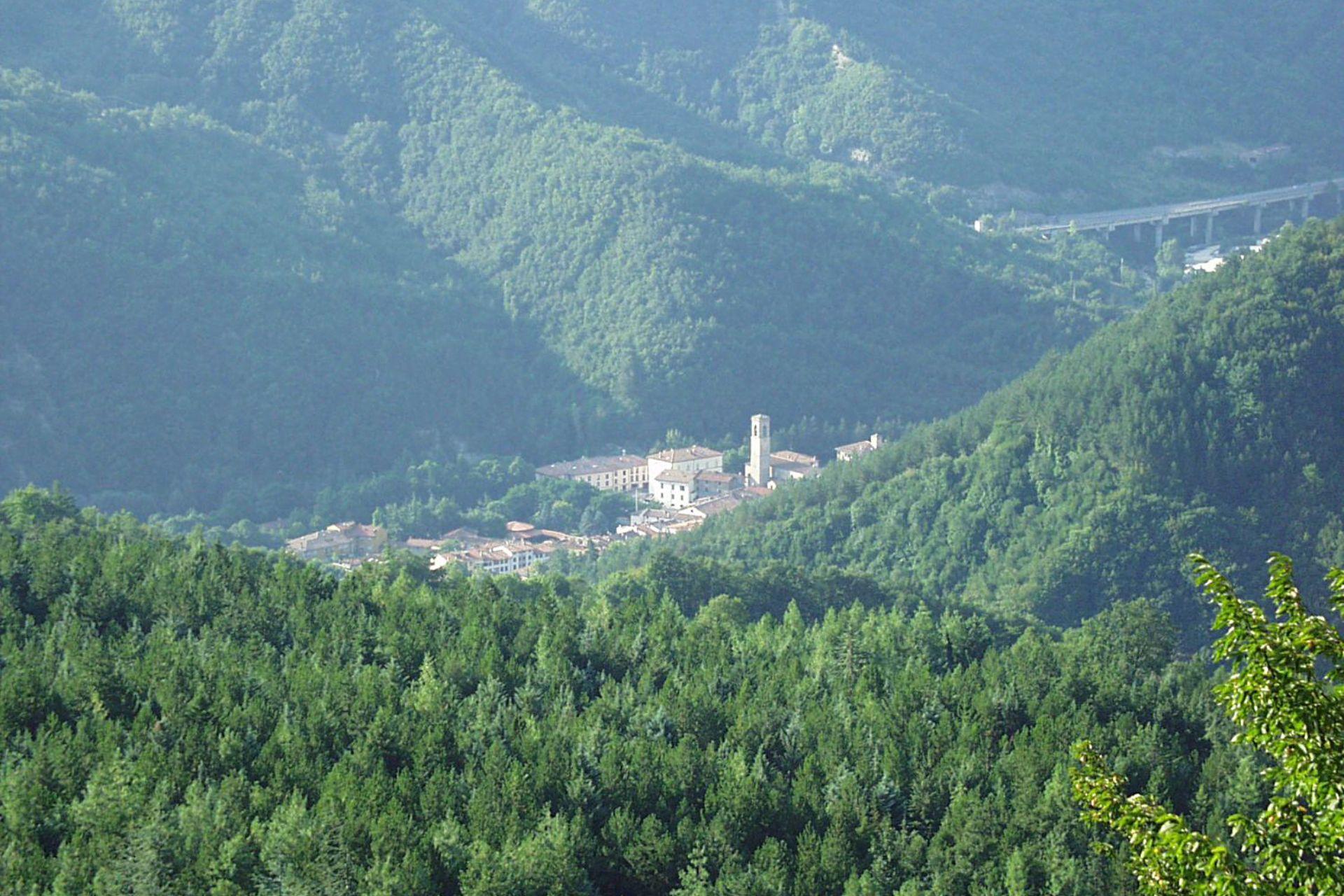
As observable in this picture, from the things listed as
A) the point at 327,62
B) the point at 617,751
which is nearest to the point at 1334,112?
the point at 327,62

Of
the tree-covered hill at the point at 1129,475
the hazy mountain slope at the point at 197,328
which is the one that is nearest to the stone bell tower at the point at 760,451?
the hazy mountain slope at the point at 197,328

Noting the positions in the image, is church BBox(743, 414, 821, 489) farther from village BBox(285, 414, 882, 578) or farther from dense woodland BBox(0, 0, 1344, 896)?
dense woodland BBox(0, 0, 1344, 896)

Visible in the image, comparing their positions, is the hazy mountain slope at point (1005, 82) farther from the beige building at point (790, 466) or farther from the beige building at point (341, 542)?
the beige building at point (341, 542)

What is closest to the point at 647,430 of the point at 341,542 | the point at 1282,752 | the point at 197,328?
the point at 197,328

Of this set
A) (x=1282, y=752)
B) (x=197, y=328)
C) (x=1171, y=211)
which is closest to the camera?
(x=1282, y=752)

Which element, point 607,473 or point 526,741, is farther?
point 607,473

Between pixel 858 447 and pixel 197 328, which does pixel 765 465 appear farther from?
pixel 197 328

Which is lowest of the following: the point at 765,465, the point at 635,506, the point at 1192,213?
the point at 635,506
